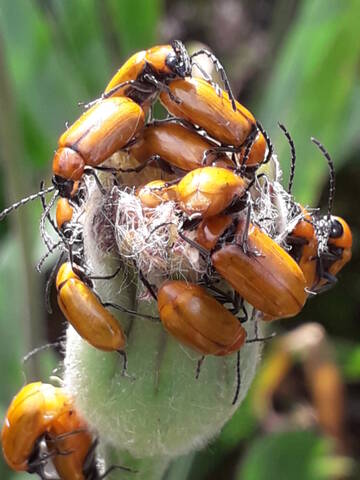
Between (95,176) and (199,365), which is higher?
(95,176)

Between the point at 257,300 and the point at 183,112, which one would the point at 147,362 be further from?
the point at 183,112

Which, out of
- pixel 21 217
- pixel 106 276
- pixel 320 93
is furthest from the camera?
pixel 320 93

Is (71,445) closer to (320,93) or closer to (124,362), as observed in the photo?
(124,362)

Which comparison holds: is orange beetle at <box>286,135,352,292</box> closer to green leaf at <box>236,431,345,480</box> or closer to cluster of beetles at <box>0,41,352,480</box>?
cluster of beetles at <box>0,41,352,480</box>

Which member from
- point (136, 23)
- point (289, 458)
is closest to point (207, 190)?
point (289, 458)

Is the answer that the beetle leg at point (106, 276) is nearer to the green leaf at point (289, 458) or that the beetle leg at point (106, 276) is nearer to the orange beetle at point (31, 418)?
the orange beetle at point (31, 418)

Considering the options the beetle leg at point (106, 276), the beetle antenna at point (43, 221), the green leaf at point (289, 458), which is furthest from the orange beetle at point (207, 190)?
the green leaf at point (289, 458)

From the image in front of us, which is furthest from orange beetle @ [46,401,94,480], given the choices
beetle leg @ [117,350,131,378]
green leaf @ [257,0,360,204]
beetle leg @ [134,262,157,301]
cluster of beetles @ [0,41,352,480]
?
green leaf @ [257,0,360,204]
